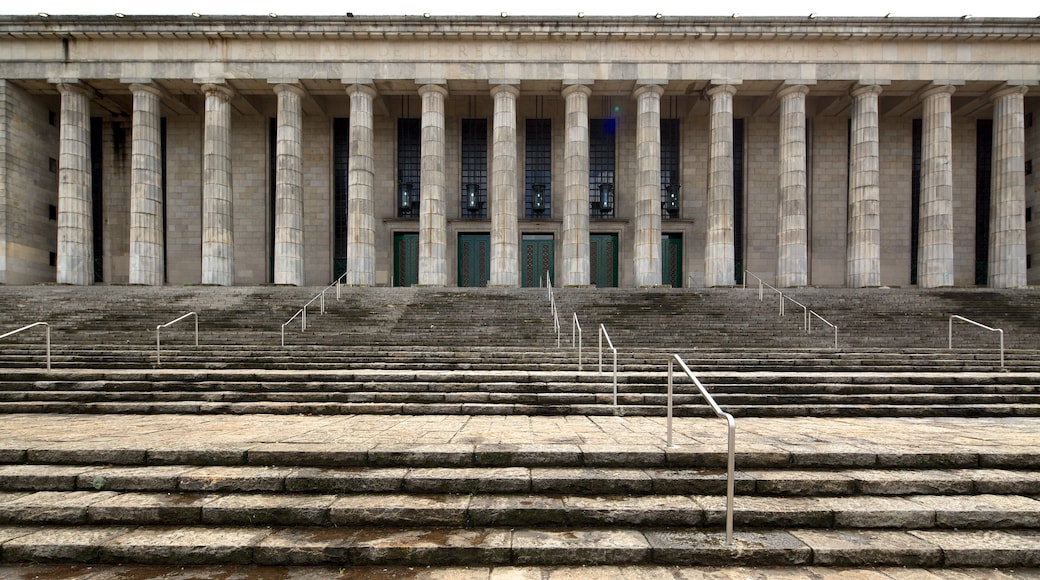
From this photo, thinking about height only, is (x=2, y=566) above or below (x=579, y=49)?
below

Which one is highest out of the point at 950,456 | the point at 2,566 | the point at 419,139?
the point at 419,139

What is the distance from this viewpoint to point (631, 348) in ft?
40.0

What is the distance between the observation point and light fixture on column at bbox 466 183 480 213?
2506 cm

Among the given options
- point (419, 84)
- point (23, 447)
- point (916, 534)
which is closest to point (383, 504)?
point (23, 447)

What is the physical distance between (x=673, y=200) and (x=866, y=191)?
801 cm

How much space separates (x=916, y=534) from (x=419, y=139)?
81.5ft

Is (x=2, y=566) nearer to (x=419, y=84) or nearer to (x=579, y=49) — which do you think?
(x=419, y=84)

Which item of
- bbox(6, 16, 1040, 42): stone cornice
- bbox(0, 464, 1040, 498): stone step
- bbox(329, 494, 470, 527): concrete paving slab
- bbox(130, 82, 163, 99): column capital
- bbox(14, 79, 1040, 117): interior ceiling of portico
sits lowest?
bbox(329, 494, 470, 527): concrete paving slab

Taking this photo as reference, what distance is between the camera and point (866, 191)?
69.3ft

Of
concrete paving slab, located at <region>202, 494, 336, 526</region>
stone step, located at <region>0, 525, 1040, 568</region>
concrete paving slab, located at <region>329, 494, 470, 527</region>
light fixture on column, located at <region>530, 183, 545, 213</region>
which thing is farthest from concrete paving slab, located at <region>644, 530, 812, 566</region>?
light fixture on column, located at <region>530, 183, 545, 213</region>

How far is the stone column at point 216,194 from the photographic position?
69.2 feet

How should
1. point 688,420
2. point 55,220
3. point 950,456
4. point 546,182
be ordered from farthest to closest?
point 546,182, point 55,220, point 688,420, point 950,456

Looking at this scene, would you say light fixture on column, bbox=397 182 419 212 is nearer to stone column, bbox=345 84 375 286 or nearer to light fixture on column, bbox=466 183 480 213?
light fixture on column, bbox=466 183 480 213

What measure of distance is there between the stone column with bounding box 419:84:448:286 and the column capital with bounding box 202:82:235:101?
8.29 m
